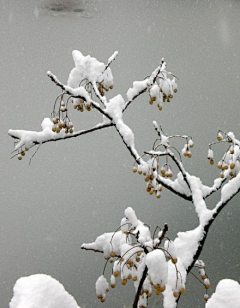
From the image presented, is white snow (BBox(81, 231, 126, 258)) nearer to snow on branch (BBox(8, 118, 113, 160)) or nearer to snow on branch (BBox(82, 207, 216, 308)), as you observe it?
snow on branch (BBox(82, 207, 216, 308))

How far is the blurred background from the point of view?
6766 mm

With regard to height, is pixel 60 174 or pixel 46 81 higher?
pixel 46 81

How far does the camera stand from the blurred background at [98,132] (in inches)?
266

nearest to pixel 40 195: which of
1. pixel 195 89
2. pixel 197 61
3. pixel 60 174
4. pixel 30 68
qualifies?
pixel 60 174

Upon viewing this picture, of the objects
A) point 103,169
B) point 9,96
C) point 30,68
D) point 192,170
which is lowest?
point 192,170

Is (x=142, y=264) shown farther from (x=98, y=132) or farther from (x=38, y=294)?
(x=98, y=132)

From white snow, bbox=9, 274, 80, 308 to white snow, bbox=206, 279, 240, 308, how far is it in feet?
0.70

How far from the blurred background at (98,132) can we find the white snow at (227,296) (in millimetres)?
5515

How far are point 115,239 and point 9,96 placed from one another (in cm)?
829

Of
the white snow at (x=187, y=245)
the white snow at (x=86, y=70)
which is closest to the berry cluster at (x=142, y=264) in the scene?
the white snow at (x=187, y=245)

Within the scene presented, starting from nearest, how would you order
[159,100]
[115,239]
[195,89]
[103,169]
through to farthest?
[115,239], [159,100], [103,169], [195,89]

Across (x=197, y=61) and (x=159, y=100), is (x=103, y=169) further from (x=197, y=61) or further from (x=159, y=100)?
(x=159, y=100)

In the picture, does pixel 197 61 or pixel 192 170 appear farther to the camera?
pixel 197 61

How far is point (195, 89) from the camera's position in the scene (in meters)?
9.01
